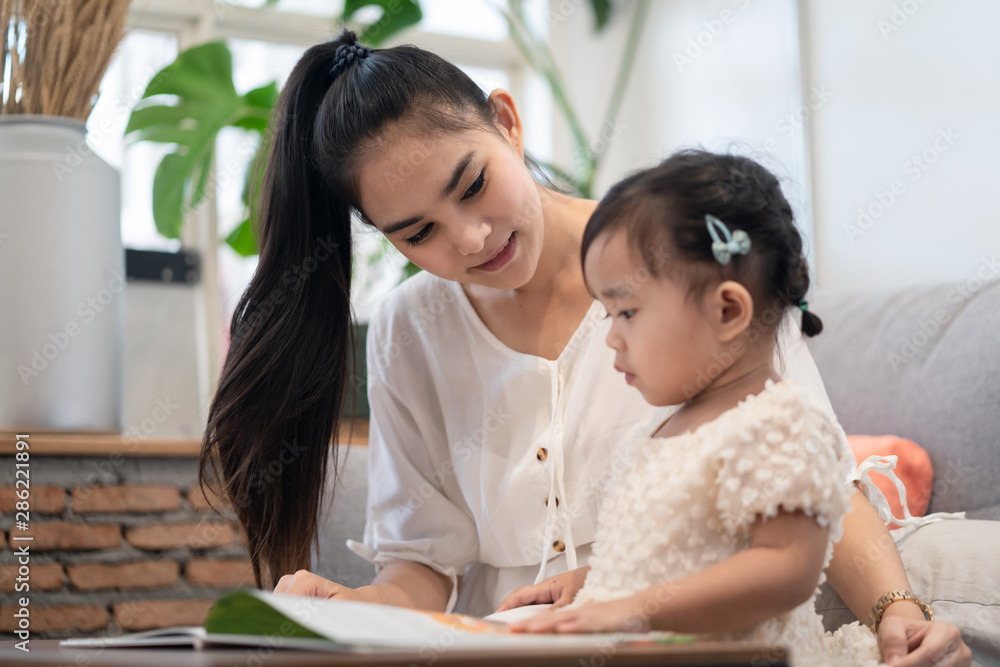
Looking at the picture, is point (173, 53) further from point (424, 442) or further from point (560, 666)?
point (560, 666)

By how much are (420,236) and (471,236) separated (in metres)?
0.09

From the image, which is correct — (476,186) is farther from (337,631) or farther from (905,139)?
(905,139)

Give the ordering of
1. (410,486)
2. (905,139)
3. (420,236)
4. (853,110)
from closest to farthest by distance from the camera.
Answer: (420,236), (410,486), (905,139), (853,110)

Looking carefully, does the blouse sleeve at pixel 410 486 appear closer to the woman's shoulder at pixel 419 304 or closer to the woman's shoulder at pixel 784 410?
the woman's shoulder at pixel 419 304

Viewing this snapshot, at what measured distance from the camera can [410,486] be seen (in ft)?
4.57

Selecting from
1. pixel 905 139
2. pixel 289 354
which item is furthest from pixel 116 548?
pixel 905 139

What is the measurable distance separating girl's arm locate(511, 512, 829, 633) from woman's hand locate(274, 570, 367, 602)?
0.46 metres

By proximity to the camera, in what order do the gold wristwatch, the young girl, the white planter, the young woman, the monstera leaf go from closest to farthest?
the young girl
the gold wristwatch
the young woman
the white planter
the monstera leaf

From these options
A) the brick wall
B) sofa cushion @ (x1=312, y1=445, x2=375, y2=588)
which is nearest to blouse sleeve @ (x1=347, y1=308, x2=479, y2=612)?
sofa cushion @ (x1=312, y1=445, x2=375, y2=588)

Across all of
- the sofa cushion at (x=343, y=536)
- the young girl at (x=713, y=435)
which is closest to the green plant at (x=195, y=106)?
the sofa cushion at (x=343, y=536)

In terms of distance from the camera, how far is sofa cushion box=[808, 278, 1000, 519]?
130 cm

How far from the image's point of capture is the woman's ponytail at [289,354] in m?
1.29

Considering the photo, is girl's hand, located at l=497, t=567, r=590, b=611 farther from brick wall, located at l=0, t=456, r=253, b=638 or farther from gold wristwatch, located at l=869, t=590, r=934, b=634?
brick wall, located at l=0, t=456, r=253, b=638

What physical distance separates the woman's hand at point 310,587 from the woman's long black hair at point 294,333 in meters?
0.24
